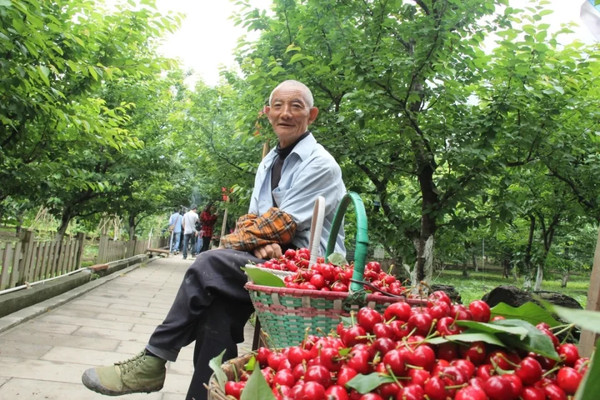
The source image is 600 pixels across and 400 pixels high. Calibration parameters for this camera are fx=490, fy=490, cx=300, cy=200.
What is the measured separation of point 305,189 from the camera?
2.61m

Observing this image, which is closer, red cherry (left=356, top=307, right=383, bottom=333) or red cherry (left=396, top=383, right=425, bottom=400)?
red cherry (left=396, top=383, right=425, bottom=400)

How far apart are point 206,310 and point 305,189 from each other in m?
0.81

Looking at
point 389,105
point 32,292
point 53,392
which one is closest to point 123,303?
point 32,292

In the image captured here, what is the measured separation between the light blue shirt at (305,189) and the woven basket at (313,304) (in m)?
0.78

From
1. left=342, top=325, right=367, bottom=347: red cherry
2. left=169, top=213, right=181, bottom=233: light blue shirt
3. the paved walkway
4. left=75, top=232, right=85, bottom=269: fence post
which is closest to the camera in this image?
left=342, top=325, right=367, bottom=347: red cherry

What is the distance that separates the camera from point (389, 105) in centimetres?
423

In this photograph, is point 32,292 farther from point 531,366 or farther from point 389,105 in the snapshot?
point 531,366

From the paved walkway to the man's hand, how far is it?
0.57m

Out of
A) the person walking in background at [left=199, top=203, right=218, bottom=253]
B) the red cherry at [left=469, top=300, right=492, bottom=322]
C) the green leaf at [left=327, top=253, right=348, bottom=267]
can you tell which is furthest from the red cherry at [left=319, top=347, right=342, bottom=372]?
the person walking in background at [left=199, top=203, right=218, bottom=253]

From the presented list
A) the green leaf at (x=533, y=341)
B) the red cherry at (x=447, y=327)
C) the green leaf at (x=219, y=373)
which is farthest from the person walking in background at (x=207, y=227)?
the green leaf at (x=533, y=341)

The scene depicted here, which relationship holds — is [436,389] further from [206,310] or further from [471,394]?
[206,310]

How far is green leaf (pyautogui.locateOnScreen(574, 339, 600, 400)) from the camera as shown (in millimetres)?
699

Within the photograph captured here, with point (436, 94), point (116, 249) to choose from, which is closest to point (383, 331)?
point (436, 94)

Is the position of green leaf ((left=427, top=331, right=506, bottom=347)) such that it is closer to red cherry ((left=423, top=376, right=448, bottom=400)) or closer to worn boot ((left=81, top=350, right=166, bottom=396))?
red cherry ((left=423, top=376, right=448, bottom=400))
